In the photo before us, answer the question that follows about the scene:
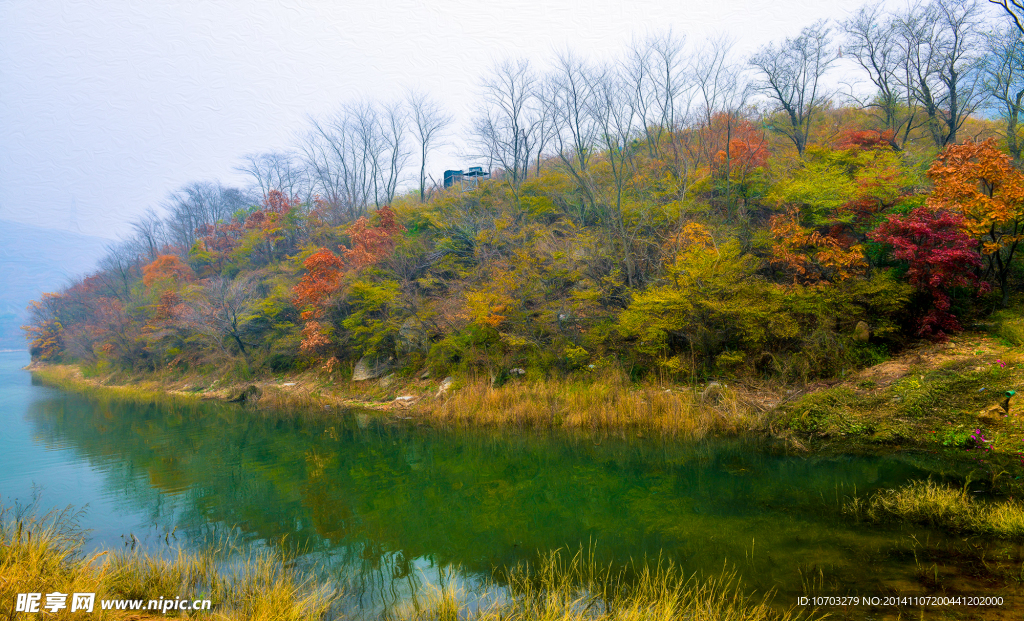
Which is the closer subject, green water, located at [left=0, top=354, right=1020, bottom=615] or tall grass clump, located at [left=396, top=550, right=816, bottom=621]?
tall grass clump, located at [left=396, top=550, right=816, bottom=621]

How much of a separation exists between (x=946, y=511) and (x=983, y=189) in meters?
11.9

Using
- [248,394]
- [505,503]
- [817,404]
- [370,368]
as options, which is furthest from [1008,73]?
[248,394]

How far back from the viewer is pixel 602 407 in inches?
567

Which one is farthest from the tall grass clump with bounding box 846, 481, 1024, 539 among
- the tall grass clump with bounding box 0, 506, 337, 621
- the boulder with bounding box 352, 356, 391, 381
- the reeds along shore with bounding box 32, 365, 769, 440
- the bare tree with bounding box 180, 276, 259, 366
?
the bare tree with bounding box 180, 276, 259, 366

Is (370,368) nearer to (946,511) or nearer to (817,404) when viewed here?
(817,404)

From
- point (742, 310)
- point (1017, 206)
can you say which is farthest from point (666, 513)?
point (1017, 206)

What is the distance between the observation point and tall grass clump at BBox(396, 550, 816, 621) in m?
4.66

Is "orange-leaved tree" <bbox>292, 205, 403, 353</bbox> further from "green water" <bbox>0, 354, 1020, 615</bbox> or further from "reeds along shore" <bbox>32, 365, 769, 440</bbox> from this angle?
"green water" <bbox>0, 354, 1020, 615</bbox>

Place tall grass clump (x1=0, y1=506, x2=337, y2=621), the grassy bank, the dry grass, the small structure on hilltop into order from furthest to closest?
1. the small structure on hilltop
2. the dry grass
3. the grassy bank
4. tall grass clump (x1=0, y1=506, x2=337, y2=621)

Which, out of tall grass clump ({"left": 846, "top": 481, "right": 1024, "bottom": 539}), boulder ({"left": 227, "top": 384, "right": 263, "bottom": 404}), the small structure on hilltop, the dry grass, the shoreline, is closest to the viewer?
tall grass clump ({"left": 846, "top": 481, "right": 1024, "bottom": 539})

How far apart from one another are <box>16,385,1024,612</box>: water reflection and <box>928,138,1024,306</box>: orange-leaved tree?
747 centimetres

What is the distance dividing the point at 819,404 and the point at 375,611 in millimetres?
11566

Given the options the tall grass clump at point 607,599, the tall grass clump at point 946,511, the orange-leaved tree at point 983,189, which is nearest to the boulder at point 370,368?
the tall grass clump at point 607,599

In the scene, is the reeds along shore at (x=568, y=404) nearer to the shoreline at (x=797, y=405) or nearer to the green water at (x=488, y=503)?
the shoreline at (x=797, y=405)
